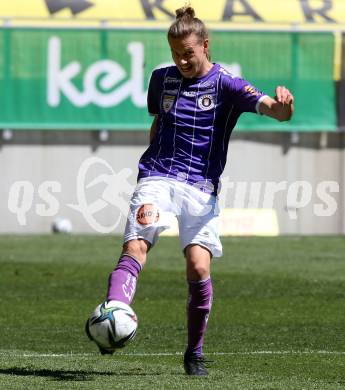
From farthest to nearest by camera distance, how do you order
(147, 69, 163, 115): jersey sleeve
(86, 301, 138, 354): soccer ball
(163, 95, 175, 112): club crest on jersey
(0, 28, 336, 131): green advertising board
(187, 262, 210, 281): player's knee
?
(0, 28, 336, 131): green advertising board → (147, 69, 163, 115): jersey sleeve → (163, 95, 175, 112): club crest on jersey → (187, 262, 210, 281): player's knee → (86, 301, 138, 354): soccer ball

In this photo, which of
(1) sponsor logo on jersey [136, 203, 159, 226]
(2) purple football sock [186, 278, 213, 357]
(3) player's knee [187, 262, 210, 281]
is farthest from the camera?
(2) purple football sock [186, 278, 213, 357]

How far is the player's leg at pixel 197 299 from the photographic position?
749 cm

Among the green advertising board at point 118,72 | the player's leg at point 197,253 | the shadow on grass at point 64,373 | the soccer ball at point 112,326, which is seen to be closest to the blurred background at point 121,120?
the green advertising board at point 118,72

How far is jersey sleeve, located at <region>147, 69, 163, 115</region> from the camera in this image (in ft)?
25.7

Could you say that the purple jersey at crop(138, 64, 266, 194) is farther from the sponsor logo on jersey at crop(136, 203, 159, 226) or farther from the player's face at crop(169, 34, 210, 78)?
the sponsor logo on jersey at crop(136, 203, 159, 226)

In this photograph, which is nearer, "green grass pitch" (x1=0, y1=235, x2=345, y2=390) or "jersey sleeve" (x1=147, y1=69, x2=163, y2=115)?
"green grass pitch" (x1=0, y1=235, x2=345, y2=390)

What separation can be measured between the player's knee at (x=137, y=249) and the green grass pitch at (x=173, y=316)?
0.72m

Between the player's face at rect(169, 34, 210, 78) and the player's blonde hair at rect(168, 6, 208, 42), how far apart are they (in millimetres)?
24

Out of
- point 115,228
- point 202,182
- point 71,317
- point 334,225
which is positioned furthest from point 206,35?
point 334,225

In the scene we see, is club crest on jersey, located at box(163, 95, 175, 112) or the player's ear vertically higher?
the player's ear

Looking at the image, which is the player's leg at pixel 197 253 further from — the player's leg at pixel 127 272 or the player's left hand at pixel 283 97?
the player's left hand at pixel 283 97

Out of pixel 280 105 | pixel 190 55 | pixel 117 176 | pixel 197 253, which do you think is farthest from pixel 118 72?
pixel 280 105

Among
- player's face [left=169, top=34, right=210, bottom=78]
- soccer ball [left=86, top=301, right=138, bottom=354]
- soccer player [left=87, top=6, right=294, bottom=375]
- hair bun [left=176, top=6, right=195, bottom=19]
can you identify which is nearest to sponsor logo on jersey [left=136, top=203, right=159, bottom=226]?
soccer player [left=87, top=6, right=294, bottom=375]

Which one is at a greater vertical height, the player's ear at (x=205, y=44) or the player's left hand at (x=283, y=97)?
the player's ear at (x=205, y=44)
